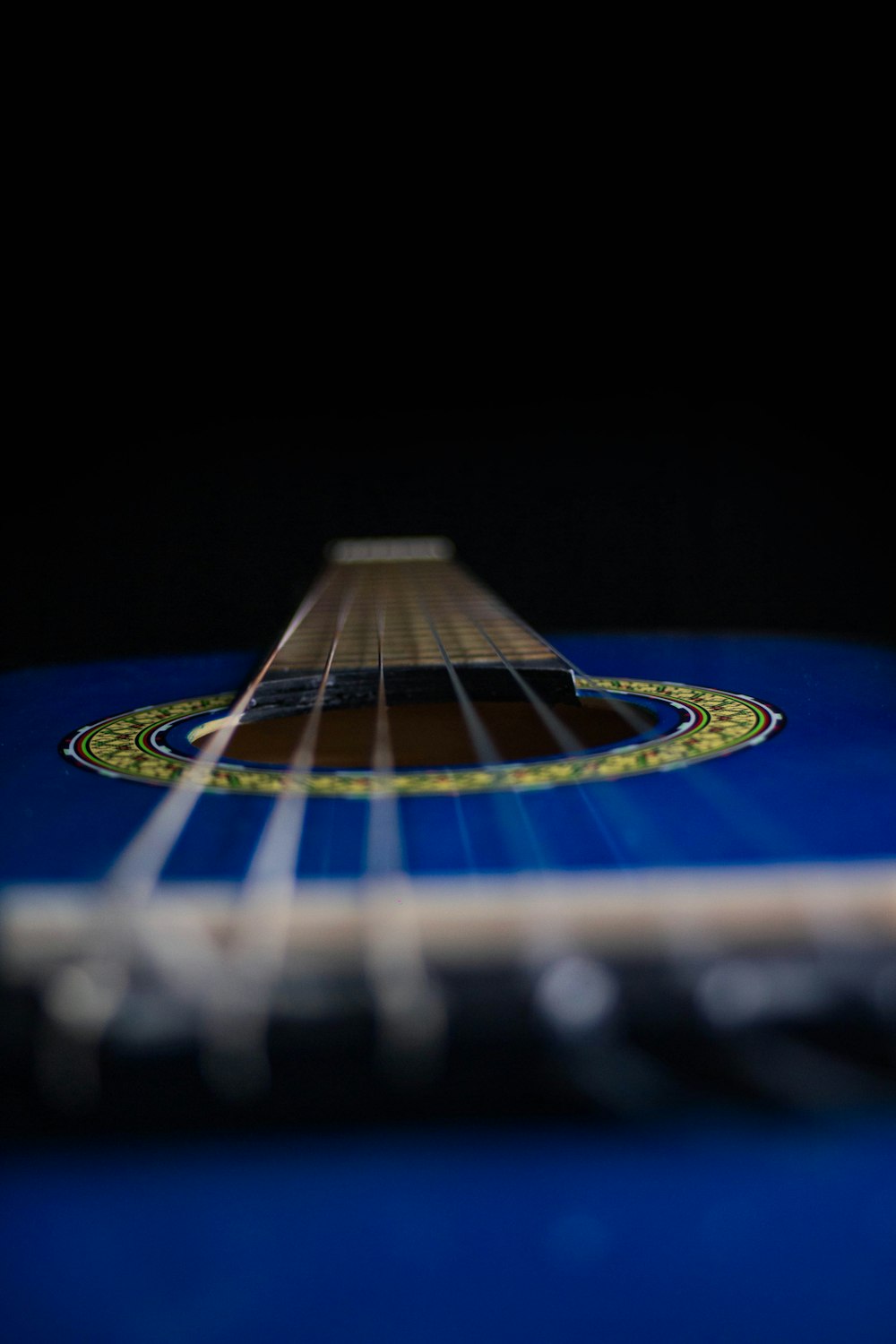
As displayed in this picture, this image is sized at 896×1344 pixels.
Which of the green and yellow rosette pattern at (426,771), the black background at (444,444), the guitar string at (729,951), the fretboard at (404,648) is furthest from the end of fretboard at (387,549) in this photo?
the guitar string at (729,951)

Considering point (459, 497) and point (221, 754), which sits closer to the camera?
point (221, 754)

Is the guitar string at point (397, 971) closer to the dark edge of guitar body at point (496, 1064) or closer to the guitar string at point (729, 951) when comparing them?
the dark edge of guitar body at point (496, 1064)

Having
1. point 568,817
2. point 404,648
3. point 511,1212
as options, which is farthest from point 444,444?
point 511,1212

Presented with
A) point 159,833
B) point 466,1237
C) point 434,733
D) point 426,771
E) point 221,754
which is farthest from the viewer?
point 434,733

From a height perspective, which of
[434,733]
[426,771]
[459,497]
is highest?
[459,497]

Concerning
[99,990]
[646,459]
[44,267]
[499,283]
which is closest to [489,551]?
[646,459]

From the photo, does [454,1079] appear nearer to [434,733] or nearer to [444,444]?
[434,733]

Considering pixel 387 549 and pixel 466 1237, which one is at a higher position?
pixel 387 549
